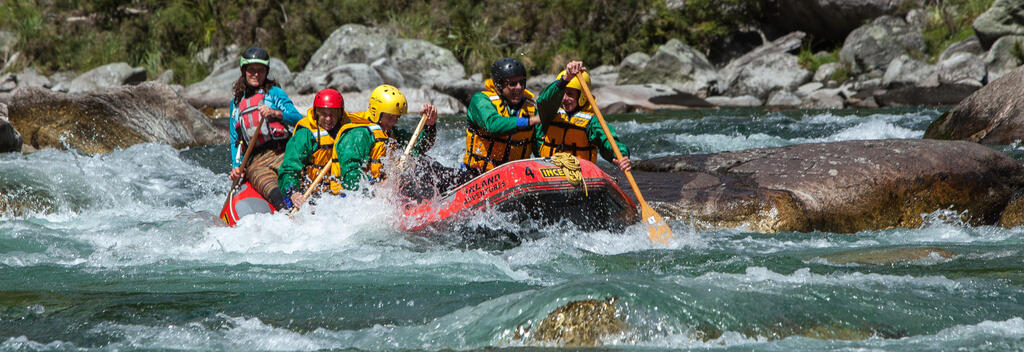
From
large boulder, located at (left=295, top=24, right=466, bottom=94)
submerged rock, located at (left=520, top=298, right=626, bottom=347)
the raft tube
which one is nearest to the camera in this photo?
submerged rock, located at (left=520, top=298, right=626, bottom=347)

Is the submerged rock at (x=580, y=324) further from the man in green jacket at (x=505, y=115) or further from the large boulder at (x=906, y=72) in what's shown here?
the large boulder at (x=906, y=72)

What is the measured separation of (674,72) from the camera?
22609 millimetres

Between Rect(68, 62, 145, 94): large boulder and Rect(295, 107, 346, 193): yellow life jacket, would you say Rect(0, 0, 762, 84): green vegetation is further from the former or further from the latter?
Rect(295, 107, 346, 193): yellow life jacket

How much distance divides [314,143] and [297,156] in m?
0.15

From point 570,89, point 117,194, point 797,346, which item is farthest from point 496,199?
point 117,194

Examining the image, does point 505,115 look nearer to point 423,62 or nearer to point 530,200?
point 530,200

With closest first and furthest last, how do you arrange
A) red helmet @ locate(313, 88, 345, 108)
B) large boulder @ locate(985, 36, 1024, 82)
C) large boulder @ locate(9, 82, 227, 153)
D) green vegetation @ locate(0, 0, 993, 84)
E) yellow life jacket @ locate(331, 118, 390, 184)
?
yellow life jacket @ locate(331, 118, 390, 184), red helmet @ locate(313, 88, 345, 108), large boulder @ locate(9, 82, 227, 153), large boulder @ locate(985, 36, 1024, 82), green vegetation @ locate(0, 0, 993, 84)

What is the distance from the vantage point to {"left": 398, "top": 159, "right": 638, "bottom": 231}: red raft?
6.03 m

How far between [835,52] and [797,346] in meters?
22.2

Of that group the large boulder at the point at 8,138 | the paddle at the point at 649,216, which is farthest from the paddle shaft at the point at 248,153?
the large boulder at the point at 8,138

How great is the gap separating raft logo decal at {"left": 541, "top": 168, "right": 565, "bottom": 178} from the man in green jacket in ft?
1.41

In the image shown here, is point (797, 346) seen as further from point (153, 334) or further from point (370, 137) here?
point (370, 137)

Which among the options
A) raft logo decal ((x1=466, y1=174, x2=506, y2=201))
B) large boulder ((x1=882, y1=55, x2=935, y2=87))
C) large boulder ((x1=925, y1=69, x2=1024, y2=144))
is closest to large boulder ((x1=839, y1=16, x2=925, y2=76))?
large boulder ((x1=882, y1=55, x2=935, y2=87))

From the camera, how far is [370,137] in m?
6.34
